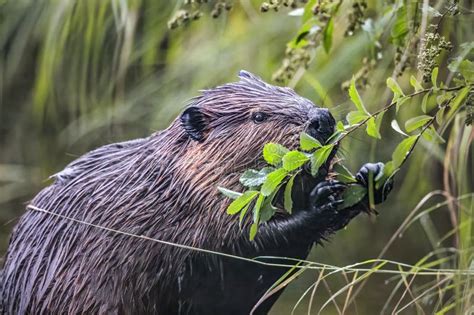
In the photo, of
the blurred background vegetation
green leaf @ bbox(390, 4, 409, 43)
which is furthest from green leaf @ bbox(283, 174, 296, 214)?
the blurred background vegetation

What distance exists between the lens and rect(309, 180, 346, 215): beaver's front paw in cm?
160

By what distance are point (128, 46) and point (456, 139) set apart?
3.68 ft

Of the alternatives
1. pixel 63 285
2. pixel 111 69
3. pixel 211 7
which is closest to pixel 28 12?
pixel 111 69

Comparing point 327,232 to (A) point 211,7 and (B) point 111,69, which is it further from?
(B) point 111,69

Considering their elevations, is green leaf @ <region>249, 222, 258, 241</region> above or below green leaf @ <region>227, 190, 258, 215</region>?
below

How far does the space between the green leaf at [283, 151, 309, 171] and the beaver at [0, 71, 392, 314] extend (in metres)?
0.07

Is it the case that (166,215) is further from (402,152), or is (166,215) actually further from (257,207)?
(402,152)

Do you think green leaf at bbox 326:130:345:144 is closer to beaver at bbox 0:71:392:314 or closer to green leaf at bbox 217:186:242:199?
beaver at bbox 0:71:392:314

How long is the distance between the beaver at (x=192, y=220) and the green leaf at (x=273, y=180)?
85mm

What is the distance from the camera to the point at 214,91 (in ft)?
5.68

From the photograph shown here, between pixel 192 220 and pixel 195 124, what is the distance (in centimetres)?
17

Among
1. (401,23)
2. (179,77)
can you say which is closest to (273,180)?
(401,23)

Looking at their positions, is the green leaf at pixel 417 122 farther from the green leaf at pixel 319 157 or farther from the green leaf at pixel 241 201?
the green leaf at pixel 241 201

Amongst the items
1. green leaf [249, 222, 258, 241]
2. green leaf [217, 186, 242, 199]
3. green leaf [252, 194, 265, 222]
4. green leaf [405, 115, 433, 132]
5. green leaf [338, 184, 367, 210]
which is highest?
green leaf [405, 115, 433, 132]
